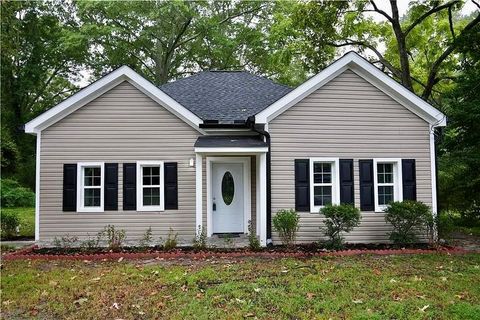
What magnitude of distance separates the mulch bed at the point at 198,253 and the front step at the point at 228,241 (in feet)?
1.30

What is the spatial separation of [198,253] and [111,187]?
3.22m

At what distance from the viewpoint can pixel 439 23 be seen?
2044 centimetres

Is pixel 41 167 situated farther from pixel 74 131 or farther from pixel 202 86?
A: pixel 202 86

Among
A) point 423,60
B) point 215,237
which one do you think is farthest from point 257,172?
point 423,60

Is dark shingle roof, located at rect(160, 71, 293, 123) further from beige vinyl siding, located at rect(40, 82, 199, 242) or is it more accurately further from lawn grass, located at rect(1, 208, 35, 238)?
lawn grass, located at rect(1, 208, 35, 238)

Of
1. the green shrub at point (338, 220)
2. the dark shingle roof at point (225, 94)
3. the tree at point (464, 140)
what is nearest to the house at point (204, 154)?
the green shrub at point (338, 220)

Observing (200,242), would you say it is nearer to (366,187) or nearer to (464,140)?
(366,187)

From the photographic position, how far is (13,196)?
65.0 feet

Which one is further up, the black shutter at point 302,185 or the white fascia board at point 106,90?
the white fascia board at point 106,90

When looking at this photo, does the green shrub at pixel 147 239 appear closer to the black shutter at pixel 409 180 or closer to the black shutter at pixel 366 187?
the black shutter at pixel 366 187

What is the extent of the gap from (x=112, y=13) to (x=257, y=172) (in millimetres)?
19466

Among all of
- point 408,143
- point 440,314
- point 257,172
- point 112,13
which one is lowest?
point 440,314

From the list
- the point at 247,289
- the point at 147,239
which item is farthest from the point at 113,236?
the point at 247,289

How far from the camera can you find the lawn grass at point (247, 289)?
5.06m
